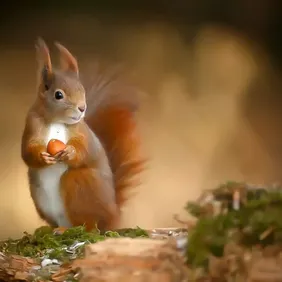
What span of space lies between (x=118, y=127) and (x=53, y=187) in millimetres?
213

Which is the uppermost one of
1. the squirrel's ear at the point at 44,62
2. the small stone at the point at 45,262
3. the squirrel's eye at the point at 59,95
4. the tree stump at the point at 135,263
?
the squirrel's ear at the point at 44,62

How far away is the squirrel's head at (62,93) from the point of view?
1.16 meters

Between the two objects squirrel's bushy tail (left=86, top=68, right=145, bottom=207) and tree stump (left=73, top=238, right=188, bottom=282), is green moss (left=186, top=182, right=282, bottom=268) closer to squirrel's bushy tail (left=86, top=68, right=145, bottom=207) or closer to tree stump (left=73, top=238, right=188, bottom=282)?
tree stump (left=73, top=238, right=188, bottom=282)

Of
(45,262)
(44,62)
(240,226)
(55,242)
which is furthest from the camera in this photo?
(44,62)

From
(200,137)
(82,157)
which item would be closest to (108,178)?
(82,157)

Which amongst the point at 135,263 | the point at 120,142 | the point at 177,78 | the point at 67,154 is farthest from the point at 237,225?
the point at 177,78

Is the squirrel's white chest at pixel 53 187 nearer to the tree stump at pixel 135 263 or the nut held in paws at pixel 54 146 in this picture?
A: the nut held in paws at pixel 54 146

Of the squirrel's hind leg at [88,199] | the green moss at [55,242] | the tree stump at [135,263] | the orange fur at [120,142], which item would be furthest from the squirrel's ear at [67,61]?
the tree stump at [135,263]

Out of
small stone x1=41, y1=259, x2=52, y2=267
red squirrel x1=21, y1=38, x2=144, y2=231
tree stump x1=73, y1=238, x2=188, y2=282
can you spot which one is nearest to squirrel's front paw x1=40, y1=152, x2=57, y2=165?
red squirrel x1=21, y1=38, x2=144, y2=231

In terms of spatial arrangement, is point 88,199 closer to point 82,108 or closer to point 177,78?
point 82,108

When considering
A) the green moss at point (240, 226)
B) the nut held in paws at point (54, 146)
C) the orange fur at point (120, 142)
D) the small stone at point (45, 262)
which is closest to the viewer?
the green moss at point (240, 226)

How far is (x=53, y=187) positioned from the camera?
1.18m

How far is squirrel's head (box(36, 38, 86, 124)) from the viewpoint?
1159 millimetres

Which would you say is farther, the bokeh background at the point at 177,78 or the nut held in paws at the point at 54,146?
the bokeh background at the point at 177,78
